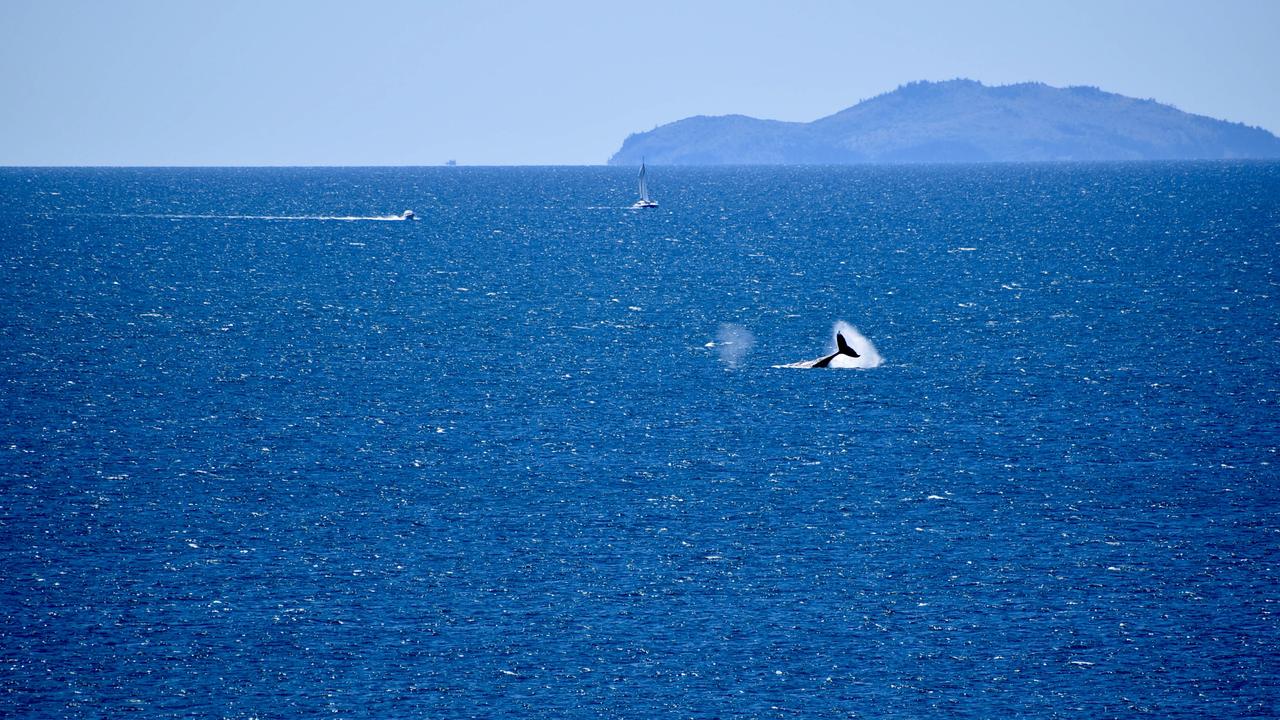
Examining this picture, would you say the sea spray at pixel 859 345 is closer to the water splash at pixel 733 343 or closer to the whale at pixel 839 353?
the whale at pixel 839 353

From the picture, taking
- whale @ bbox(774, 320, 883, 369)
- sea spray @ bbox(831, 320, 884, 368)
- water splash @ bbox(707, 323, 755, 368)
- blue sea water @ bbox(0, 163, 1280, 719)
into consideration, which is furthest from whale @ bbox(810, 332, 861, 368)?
water splash @ bbox(707, 323, 755, 368)

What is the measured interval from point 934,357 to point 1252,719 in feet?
198

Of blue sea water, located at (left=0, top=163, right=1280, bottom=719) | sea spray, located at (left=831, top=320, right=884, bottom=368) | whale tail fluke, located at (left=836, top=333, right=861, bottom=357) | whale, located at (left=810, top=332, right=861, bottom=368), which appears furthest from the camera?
whale tail fluke, located at (left=836, top=333, right=861, bottom=357)

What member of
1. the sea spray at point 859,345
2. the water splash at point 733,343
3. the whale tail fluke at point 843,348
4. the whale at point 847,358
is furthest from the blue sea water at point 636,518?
the whale tail fluke at point 843,348

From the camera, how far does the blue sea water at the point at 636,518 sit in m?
43.5

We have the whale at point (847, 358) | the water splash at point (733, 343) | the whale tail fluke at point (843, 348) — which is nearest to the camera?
the whale at point (847, 358)

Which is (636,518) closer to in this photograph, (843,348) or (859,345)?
(843,348)

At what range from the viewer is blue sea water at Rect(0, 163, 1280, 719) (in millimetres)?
43469

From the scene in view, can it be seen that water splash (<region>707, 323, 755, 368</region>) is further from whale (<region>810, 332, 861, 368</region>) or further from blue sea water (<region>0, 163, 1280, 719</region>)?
whale (<region>810, 332, 861, 368</region>)

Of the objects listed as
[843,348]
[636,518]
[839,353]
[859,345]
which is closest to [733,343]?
[859,345]

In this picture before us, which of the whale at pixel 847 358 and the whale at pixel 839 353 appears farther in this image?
the whale at pixel 839 353

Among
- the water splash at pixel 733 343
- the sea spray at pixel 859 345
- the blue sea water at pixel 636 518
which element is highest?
the sea spray at pixel 859 345

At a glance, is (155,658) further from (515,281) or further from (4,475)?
(515,281)

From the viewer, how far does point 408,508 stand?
201 ft
